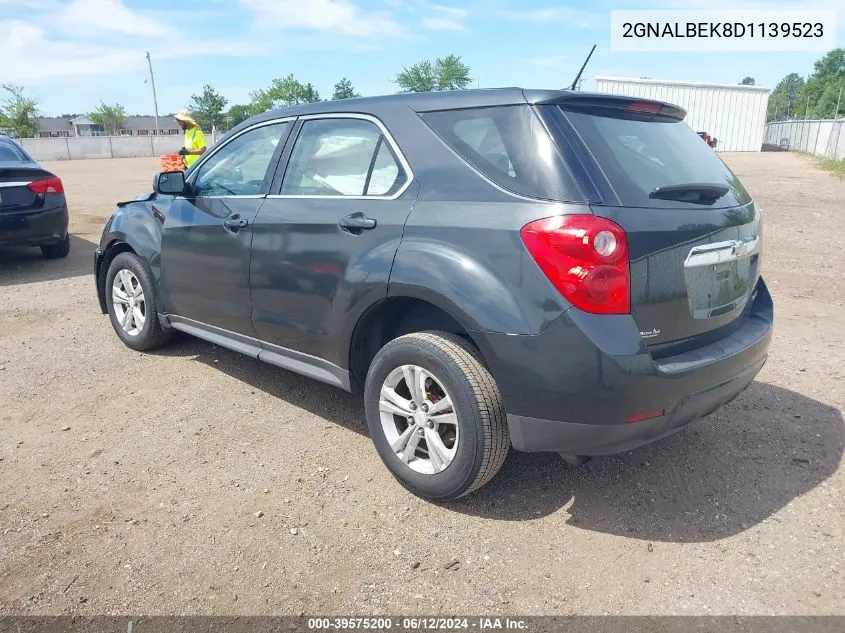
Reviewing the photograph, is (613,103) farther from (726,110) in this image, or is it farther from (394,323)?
(726,110)

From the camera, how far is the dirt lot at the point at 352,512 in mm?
2506

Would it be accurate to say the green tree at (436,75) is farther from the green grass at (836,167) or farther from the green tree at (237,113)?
the green grass at (836,167)

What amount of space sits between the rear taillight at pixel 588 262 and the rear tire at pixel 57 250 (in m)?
7.97

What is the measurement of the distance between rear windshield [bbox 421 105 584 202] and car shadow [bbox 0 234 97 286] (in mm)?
6532

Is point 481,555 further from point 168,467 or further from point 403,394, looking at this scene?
point 168,467

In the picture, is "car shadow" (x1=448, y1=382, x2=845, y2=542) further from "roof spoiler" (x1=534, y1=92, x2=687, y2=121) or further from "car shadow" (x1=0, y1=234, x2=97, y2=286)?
"car shadow" (x1=0, y1=234, x2=97, y2=286)

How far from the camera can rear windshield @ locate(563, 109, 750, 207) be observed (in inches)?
106

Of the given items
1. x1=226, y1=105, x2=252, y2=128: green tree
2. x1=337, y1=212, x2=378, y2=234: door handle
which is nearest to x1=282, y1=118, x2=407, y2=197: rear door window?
x1=337, y1=212, x2=378, y2=234: door handle

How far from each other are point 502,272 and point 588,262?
34 centimetres

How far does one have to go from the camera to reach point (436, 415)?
297 cm

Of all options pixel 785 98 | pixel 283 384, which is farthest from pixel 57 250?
pixel 785 98

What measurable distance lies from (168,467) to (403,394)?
4.33ft

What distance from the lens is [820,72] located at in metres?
106

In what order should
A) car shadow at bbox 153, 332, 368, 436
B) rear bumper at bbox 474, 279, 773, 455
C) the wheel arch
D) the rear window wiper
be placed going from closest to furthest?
rear bumper at bbox 474, 279, 773, 455
the rear window wiper
the wheel arch
car shadow at bbox 153, 332, 368, 436
